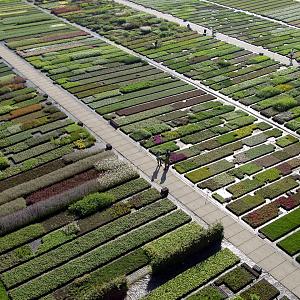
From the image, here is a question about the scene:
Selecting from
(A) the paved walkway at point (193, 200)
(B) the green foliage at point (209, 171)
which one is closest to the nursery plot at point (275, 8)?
(A) the paved walkway at point (193, 200)

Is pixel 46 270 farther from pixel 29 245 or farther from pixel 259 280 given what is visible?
pixel 259 280

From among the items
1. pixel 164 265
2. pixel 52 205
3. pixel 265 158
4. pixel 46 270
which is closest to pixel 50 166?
pixel 52 205

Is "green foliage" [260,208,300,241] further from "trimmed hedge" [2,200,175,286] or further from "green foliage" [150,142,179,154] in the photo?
"green foliage" [150,142,179,154]

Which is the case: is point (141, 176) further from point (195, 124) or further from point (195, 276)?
point (195, 276)

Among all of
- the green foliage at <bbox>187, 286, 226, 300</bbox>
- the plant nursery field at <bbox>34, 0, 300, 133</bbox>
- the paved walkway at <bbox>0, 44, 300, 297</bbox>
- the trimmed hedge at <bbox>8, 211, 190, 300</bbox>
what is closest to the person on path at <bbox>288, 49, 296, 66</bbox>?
the plant nursery field at <bbox>34, 0, 300, 133</bbox>

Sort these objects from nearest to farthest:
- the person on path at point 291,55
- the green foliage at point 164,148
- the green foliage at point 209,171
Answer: the green foliage at point 209,171 < the green foliage at point 164,148 < the person on path at point 291,55

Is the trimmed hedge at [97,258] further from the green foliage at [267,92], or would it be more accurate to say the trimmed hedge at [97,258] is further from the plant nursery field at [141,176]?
the green foliage at [267,92]
